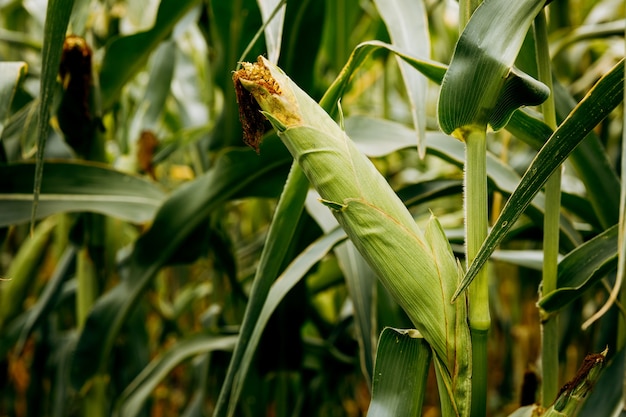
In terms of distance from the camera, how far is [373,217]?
0.28 metres

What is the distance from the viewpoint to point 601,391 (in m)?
0.37

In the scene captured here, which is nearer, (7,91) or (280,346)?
(7,91)

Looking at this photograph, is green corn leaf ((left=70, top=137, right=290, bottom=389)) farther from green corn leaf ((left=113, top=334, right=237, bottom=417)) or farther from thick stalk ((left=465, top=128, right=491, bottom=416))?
thick stalk ((left=465, top=128, right=491, bottom=416))

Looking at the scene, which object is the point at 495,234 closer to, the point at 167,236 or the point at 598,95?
the point at 598,95

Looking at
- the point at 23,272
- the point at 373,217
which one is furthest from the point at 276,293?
the point at 23,272

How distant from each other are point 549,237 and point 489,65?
0.43 ft

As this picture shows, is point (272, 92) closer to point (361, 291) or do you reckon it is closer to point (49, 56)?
point (49, 56)

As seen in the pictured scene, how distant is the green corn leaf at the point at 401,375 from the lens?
31 centimetres

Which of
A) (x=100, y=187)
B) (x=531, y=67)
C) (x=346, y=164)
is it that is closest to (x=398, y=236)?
(x=346, y=164)

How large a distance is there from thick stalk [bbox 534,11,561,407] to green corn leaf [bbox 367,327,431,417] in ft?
0.36

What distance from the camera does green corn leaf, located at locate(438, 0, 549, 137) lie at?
0.28 metres

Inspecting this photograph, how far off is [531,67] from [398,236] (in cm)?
17

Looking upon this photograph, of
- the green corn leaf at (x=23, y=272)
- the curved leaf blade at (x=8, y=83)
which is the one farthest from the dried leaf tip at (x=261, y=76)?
the green corn leaf at (x=23, y=272)

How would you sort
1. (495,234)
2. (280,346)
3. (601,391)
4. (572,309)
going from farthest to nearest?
(572,309) → (280,346) → (601,391) → (495,234)
